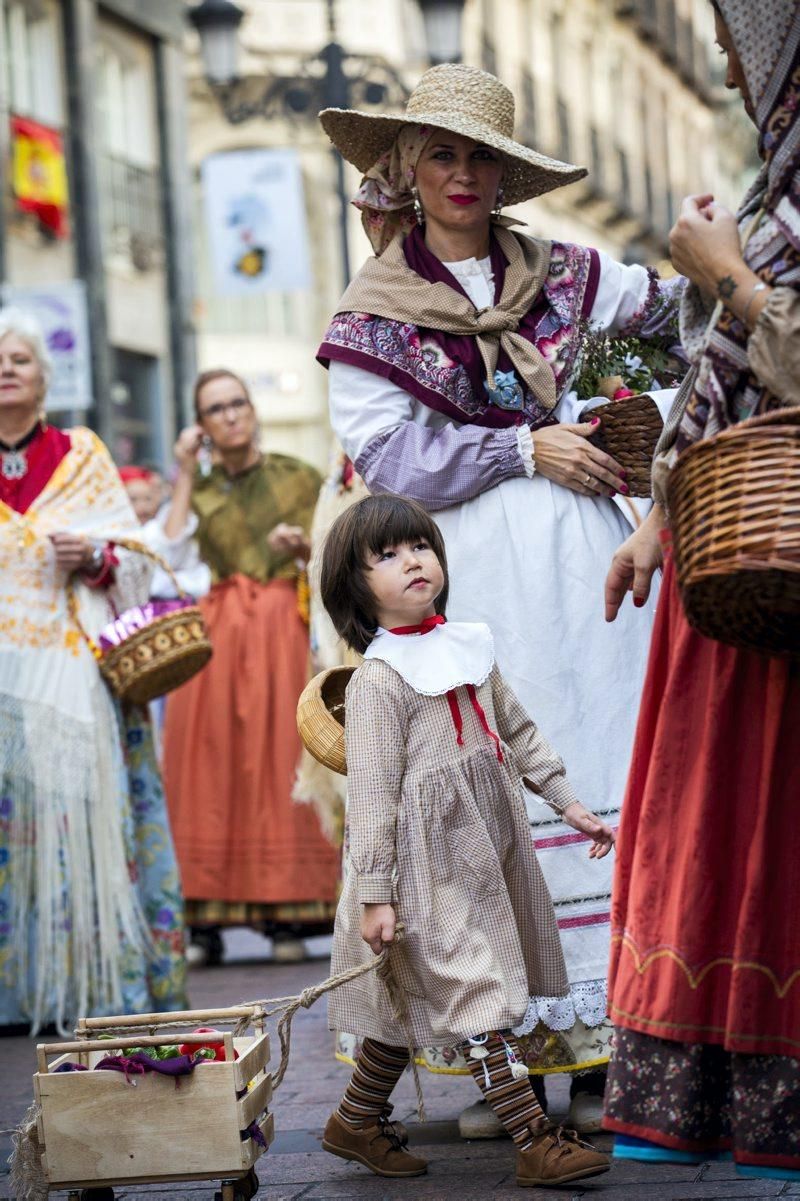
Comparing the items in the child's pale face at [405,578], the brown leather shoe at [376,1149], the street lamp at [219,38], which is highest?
the street lamp at [219,38]

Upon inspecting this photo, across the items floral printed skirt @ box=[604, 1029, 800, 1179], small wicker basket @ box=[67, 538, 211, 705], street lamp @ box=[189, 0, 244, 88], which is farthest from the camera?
street lamp @ box=[189, 0, 244, 88]

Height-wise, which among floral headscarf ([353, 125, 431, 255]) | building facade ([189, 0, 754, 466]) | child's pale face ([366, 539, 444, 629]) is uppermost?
building facade ([189, 0, 754, 466])

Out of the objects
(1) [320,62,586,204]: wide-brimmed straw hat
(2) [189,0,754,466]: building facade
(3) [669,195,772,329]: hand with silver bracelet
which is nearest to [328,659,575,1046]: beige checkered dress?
(3) [669,195,772,329]: hand with silver bracelet

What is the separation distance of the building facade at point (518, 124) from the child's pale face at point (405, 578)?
1135 centimetres

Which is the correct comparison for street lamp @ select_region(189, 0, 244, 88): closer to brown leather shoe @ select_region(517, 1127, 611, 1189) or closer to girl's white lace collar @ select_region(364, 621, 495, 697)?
girl's white lace collar @ select_region(364, 621, 495, 697)

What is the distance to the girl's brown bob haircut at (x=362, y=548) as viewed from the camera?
461 centimetres

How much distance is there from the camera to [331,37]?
14.8 meters

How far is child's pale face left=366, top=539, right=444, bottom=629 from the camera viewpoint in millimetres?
4605

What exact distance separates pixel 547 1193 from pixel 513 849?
717 mm

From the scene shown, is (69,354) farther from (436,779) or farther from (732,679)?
(732,679)

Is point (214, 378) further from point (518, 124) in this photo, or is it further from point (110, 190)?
point (518, 124)

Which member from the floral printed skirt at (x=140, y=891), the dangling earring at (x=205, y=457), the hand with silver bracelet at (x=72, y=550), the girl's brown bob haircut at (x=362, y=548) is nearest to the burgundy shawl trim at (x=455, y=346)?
the girl's brown bob haircut at (x=362, y=548)

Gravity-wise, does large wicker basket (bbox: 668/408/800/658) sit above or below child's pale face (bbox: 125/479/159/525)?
below

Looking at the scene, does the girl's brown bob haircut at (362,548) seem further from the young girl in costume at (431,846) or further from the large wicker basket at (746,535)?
the large wicker basket at (746,535)
